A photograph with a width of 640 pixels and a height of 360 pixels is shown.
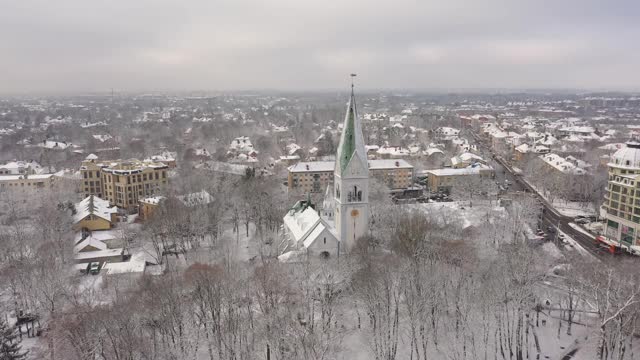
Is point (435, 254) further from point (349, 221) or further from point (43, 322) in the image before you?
point (43, 322)

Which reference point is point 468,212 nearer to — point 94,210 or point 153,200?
point 153,200

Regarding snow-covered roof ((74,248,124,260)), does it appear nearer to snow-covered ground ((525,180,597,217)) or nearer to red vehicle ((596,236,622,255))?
red vehicle ((596,236,622,255))

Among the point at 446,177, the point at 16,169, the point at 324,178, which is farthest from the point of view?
the point at 16,169

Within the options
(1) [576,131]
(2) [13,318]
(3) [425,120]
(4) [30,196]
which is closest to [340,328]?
(2) [13,318]

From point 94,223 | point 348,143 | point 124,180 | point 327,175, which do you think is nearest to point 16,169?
point 124,180

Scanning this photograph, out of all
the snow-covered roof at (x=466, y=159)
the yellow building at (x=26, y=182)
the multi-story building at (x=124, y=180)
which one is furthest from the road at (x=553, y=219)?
the yellow building at (x=26, y=182)

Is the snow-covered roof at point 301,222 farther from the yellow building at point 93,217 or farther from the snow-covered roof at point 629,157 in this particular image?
the snow-covered roof at point 629,157

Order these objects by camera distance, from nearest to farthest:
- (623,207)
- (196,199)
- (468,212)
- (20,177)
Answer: (623,207) → (196,199) → (468,212) → (20,177)
